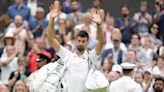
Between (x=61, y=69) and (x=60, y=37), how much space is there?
7.00 m

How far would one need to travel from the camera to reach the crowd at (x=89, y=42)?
583 inches

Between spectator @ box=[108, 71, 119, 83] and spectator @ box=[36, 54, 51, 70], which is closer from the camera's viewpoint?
spectator @ box=[36, 54, 51, 70]

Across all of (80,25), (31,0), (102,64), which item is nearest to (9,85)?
(102,64)

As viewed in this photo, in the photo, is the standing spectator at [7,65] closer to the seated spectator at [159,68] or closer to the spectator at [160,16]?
the seated spectator at [159,68]

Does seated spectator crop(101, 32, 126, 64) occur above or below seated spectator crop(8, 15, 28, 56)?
below

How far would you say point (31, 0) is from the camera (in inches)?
757

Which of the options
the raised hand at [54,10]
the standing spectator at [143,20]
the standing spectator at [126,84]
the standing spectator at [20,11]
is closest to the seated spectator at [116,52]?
the standing spectator at [143,20]

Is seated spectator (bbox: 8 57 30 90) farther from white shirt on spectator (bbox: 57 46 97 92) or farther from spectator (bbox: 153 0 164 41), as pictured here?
spectator (bbox: 153 0 164 41)

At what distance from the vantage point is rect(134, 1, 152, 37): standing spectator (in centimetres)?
1922

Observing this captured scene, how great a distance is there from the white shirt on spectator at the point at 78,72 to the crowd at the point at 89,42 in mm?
3095

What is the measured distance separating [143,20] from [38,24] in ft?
10.3

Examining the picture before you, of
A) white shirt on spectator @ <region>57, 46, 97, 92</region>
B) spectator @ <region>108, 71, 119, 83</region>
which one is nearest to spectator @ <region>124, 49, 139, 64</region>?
spectator @ <region>108, 71, 119, 83</region>

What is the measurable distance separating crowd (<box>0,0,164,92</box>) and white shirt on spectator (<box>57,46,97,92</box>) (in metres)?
3.09

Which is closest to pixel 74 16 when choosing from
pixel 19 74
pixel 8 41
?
pixel 8 41
